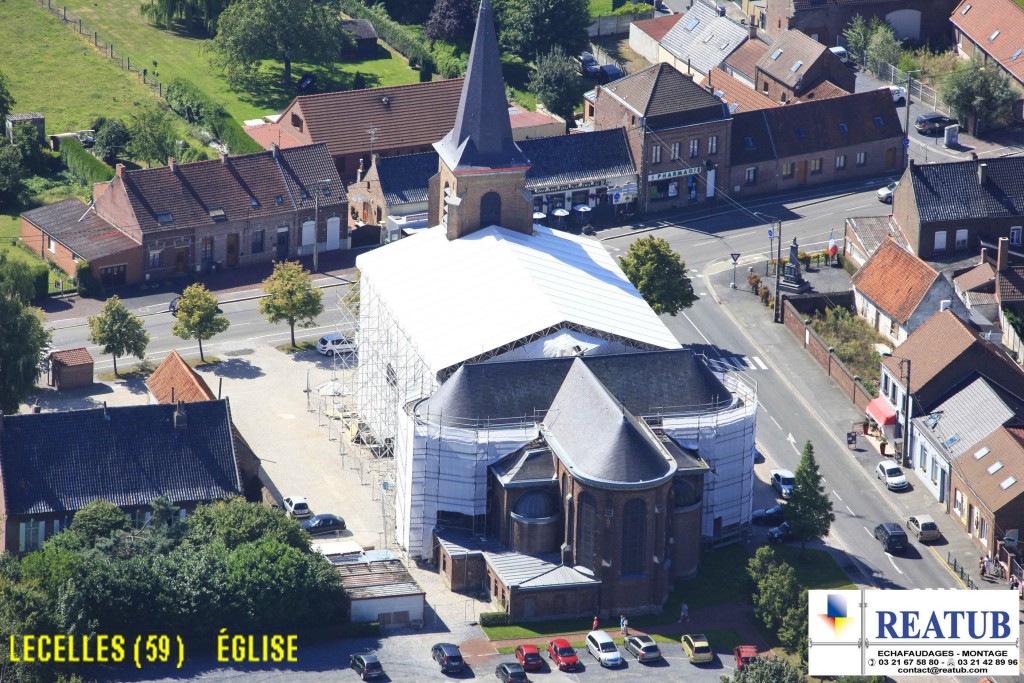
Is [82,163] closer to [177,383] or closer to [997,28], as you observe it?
[177,383]

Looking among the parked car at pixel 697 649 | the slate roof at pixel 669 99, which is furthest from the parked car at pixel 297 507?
the slate roof at pixel 669 99

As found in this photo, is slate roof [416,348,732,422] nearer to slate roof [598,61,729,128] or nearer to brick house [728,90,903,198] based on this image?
slate roof [598,61,729,128]

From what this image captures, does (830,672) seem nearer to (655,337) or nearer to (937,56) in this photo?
(655,337)

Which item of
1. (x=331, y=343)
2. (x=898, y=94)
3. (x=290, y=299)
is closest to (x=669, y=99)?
(x=898, y=94)

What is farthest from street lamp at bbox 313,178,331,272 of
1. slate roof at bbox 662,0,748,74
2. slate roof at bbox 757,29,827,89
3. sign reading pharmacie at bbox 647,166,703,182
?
slate roof at bbox 757,29,827,89

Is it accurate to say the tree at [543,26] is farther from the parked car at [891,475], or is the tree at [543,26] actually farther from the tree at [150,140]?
the parked car at [891,475]

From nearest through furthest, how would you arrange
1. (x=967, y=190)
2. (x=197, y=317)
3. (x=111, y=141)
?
(x=197, y=317), (x=967, y=190), (x=111, y=141)

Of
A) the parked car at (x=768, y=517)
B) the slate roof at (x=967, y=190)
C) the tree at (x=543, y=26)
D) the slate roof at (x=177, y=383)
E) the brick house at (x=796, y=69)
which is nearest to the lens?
the parked car at (x=768, y=517)
